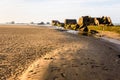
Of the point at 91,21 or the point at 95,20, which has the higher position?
the point at 95,20

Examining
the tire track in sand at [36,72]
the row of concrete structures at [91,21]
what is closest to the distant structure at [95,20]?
the row of concrete structures at [91,21]

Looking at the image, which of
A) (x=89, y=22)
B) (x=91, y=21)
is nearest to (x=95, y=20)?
→ (x=89, y=22)

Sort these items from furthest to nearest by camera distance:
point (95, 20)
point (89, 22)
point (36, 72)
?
point (89, 22) < point (95, 20) < point (36, 72)

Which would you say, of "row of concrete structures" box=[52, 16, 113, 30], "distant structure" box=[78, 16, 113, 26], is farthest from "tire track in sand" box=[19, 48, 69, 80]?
"distant structure" box=[78, 16, 113, 26]

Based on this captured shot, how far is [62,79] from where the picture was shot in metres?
9.28

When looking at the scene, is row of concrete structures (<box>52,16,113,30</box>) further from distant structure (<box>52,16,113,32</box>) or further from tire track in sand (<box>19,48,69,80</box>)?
tire track in sand (<box>19,48,69,80</box>)

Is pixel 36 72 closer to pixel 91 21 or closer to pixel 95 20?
pixel 95 20

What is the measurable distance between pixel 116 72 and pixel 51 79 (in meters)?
3.49

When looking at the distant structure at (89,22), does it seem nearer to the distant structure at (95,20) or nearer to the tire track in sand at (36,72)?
the distant structure at (95,20)

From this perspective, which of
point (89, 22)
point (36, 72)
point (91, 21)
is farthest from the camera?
point (91, 21)

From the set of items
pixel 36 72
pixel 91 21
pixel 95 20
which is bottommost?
pixel 36 72

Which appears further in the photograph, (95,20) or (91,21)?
(91,21)

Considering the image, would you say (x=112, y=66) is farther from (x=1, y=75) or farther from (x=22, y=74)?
(x=1, y=75)

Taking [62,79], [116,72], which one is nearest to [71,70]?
[62,79]
